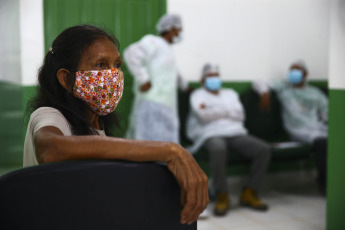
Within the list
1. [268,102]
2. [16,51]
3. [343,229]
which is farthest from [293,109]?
[16,51]

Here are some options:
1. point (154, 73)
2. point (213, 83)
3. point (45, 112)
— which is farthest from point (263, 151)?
point (45, 112)

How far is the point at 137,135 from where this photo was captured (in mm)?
3086

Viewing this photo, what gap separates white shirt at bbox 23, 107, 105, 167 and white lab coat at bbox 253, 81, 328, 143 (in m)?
3.08

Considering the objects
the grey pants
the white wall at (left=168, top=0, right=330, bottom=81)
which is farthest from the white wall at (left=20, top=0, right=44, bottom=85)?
the grey pants

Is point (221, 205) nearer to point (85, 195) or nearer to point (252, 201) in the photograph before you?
point (252, 201)

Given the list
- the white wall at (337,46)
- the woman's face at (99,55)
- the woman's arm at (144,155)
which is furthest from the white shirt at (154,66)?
the woman's arm at (144,155)

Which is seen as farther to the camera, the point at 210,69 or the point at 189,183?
the point at 210,69

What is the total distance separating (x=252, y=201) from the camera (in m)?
3.11

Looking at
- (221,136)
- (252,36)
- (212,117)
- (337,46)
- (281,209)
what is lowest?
(281,209)

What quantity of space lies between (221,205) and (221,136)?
67cm

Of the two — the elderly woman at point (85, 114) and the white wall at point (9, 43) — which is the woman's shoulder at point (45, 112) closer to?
the elderly woman at point (85, 114)

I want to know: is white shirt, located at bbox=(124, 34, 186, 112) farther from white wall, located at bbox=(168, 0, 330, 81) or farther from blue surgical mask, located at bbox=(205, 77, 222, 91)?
white wall, located at bbox=(168, 0, 330, 81)

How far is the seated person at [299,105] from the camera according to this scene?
364 centimetres

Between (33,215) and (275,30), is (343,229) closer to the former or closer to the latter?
(33,215)
